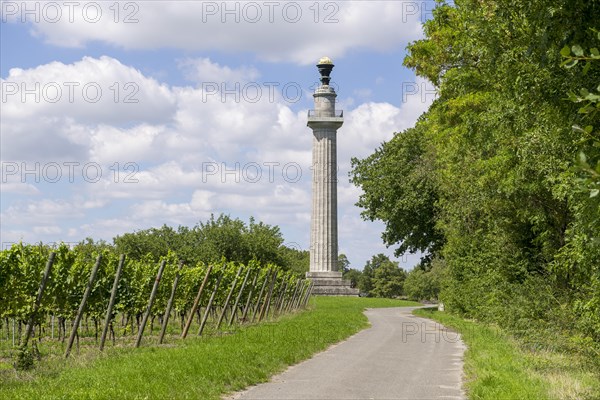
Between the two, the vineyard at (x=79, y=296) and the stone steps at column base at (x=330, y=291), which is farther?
the stone steps at column base at (x=330, y=291)

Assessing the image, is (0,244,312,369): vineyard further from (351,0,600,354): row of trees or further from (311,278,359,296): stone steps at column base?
(311,278,359,296): stone steps at column base

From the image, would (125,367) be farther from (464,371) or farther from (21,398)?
(464,371)

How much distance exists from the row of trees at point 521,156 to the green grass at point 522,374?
724 mm

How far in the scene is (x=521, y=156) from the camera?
17844 mm

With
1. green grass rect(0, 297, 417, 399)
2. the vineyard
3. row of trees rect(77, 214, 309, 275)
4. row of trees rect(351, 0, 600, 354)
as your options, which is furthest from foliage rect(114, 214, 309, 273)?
green grass rect(0, 297, 417, 399)

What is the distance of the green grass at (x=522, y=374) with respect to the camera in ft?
38.1

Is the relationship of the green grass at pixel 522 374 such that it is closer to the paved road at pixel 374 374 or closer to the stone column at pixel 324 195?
the paved road at pixel 374 374

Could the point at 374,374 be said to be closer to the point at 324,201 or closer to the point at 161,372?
the point at 161,372

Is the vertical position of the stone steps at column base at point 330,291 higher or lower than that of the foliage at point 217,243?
lower

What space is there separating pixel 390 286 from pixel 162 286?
384 feet

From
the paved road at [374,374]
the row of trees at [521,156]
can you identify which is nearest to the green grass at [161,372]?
the paved road at [374,374]

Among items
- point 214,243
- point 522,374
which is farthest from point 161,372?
point 214,243

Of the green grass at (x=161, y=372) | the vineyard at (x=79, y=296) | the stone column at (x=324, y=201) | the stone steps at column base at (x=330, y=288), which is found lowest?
the green grass at (x=161, y=372)

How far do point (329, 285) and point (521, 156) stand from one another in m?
69.4
